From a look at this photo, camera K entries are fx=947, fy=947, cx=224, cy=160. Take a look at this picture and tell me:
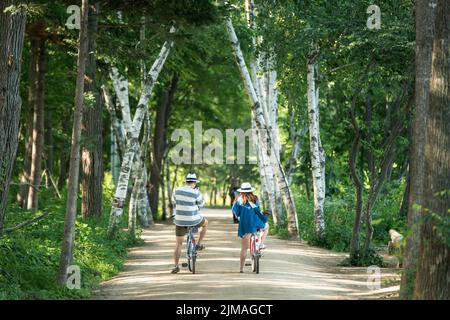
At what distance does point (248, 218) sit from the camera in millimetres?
18641

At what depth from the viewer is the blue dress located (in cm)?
1861

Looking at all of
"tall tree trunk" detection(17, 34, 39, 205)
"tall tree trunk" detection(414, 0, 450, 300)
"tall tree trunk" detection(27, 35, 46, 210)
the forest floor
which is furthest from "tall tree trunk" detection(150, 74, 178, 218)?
"tall tree trunk" detection(414, 0, 450, 300)

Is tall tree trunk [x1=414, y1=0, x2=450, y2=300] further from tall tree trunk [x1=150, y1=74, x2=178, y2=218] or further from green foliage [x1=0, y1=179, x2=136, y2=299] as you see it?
tall tree trunk [x1=150, y1=74, x2=178, y2=218]

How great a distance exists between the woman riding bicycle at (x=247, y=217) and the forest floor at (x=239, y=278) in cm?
62

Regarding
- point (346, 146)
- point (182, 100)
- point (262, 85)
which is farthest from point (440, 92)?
point (182, 100)

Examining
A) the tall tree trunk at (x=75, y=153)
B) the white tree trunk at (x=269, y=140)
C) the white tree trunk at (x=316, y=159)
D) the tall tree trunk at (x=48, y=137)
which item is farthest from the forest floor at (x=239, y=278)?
the tall tree trunk at (x=48, y=137)

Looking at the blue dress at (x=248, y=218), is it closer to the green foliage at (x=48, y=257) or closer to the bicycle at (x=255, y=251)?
the bicycle at (x=255, y=251)

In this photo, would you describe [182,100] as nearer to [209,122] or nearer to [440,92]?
[209,122]

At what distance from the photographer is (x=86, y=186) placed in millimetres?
27812

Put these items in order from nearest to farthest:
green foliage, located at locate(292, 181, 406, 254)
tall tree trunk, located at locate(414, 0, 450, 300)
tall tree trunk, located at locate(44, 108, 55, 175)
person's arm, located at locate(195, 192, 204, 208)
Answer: tall tree trunk, located at locate(414, 0, 450, 300) → person's arm, located at locate(195, 192, 204, 208) → green foliage, located at locate(292, 181, 406, 254) → tall tree trunk, located at locate(44, 108, 55, 175)

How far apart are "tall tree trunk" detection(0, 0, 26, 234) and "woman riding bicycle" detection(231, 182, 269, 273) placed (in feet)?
14.8

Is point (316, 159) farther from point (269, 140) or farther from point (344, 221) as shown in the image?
point (344, 221)

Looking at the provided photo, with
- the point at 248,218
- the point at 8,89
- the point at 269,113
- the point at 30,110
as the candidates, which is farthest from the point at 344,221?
the point at 8,89

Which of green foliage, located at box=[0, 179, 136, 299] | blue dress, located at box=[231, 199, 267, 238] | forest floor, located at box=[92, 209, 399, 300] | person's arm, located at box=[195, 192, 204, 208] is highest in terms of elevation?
person's arm, located at box=[195, 192, 204, 208]
